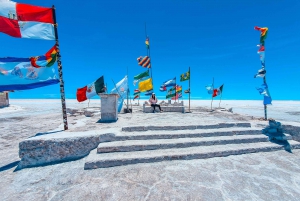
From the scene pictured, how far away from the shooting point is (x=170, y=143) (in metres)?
4.84

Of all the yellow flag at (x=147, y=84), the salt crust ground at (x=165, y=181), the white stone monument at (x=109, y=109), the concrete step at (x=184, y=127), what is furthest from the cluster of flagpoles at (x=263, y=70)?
the white stone monument at (x=109, y=109)

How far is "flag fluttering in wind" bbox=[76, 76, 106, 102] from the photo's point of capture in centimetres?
929

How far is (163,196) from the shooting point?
2.85 m

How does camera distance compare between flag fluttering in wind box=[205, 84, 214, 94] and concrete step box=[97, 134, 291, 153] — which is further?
flag fluttering in wind box=[205, 84, 214, 94]

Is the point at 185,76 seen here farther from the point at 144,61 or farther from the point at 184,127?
the point at 184,127

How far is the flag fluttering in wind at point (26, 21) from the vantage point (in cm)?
457

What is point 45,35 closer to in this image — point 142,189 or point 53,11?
point 53,11

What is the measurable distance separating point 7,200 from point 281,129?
32.0 feet

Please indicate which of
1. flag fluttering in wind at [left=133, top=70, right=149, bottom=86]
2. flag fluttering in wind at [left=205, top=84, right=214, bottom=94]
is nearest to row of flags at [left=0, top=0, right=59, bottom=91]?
flag fluttering in wind at [left=133, top=70, right=149, bottom=86]

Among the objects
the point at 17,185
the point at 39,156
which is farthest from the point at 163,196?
the point at 39,156

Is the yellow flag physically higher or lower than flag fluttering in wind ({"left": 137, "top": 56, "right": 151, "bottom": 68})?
lower

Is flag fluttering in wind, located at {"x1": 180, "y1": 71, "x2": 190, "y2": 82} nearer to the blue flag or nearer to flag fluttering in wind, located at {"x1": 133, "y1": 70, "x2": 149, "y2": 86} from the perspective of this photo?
flag fluttering in wind, located at {"x1": 133, "y1": 70, "x2": 149, "y2": 86}

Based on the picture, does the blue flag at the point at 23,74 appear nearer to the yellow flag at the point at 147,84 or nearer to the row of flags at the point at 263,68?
the yellow flag at the point at 147,84

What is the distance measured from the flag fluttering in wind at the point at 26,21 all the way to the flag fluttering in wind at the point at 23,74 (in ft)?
2.91
